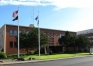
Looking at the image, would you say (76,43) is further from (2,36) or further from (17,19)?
(17,19)

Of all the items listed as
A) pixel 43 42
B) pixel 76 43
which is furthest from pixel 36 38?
pixel 76 43

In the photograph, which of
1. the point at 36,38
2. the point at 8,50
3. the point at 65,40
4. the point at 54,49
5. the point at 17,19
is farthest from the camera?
the point at 54,49

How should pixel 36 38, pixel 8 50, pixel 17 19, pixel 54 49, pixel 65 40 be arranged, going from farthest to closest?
pixel 54 49 → pixel 65 40 → pixel 8 50 → pixel 36 38 → pixel 17 19

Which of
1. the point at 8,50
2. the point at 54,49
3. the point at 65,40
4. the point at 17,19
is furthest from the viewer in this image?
the point at 54,49

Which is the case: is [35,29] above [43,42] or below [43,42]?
above

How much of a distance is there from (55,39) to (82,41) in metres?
9.86

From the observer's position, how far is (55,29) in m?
68.7

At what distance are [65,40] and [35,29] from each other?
20.7m

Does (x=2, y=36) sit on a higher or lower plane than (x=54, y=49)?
higher

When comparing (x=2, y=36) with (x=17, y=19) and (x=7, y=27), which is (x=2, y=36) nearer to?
(x=7, y=27)

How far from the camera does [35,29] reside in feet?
153

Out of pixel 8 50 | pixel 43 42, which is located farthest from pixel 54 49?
pixel 43 42

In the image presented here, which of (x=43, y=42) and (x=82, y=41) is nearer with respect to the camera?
(x=43, y=42)

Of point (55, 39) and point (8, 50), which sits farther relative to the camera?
point (55, 39)
